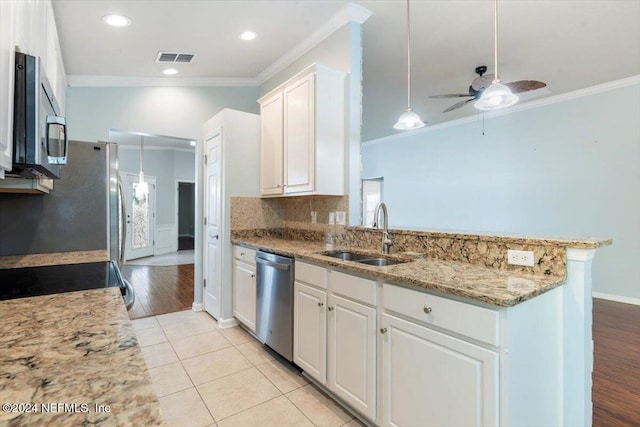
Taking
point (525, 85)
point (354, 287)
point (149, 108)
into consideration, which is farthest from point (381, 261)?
point (149, 108)

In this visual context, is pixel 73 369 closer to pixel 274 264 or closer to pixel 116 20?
pixel 274 264

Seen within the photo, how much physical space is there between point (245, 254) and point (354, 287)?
1.54 metres

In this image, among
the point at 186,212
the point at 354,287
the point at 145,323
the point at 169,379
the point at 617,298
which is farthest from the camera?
the point at 186,212

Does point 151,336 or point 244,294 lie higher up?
point 244,294

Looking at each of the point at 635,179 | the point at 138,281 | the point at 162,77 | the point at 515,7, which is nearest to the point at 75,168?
the point at 162,77

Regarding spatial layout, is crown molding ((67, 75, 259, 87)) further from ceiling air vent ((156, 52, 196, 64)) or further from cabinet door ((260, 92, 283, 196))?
cabinet door ((260, 92, 283, 196))

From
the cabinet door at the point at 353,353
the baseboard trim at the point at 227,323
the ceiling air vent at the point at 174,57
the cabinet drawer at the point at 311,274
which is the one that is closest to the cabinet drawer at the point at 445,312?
the cabinet door at the point at 353,353

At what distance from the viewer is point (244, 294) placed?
3.11m

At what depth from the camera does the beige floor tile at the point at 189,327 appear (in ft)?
10.3

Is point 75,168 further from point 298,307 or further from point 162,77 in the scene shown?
point 298,307

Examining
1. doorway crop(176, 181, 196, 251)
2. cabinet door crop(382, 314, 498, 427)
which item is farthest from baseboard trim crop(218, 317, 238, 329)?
doorway crop(176, 181, 196, 251)

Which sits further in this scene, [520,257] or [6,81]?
[520,257]

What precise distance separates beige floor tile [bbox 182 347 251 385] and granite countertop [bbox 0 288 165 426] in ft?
5.13

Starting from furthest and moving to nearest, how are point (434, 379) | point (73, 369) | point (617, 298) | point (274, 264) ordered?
point (617, 298) < point (274, 264) < point (434, 379) < point (73, 369)
